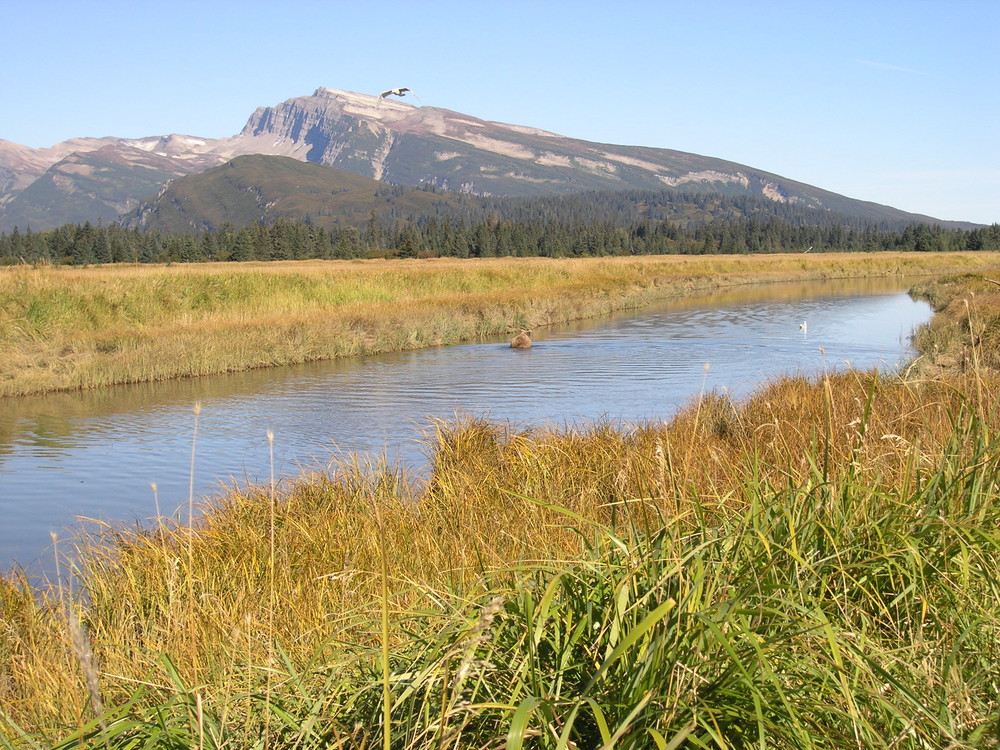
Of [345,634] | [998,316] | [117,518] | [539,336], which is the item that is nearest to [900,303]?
[539,336]

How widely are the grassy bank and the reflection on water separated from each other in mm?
791

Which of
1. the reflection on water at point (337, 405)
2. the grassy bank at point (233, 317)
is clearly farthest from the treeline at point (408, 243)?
the reflection on water at point (337, 405)

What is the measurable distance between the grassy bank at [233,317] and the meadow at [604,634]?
15450 millimetres

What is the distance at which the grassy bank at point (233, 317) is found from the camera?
774 inches

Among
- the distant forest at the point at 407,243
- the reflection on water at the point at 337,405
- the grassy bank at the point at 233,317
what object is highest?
the distant forest at the point at 407,243

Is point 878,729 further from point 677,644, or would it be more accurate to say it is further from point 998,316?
point 998,316

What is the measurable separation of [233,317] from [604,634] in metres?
24.2

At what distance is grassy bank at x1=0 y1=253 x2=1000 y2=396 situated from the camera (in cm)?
1966

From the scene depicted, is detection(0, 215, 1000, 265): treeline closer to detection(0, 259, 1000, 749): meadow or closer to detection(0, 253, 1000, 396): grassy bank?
detection(0, 253, 1000, 396): grassy bank

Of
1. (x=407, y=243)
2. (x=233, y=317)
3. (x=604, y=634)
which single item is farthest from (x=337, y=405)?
(x=407, y=243)

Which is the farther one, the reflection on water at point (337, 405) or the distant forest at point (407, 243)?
the distant forest at point (407, 243)

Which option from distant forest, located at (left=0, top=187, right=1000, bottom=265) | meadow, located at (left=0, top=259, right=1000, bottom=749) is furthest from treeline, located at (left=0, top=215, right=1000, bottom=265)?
meadow, located at (left=0, top=259, right=1000, bottom=749)

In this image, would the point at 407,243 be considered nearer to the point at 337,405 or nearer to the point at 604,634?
the point at 337,405

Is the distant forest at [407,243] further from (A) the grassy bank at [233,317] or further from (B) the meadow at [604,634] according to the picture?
(B) the meadow at [604,634]
